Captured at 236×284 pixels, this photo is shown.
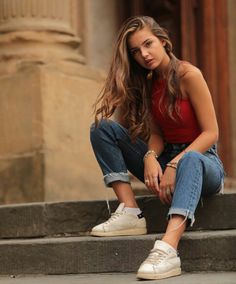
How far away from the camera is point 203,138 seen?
14.0 feet

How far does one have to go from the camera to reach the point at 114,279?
13.4 feet

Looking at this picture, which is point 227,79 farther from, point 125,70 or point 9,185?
point 125,70

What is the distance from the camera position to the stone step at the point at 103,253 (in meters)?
4.16

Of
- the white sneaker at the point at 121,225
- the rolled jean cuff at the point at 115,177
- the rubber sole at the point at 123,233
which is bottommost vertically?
the rubber sole at the point at 123,233

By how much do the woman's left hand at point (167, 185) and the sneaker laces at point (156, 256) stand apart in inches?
14.2

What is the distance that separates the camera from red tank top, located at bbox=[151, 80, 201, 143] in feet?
14.4

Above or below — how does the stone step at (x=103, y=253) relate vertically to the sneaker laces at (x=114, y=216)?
below

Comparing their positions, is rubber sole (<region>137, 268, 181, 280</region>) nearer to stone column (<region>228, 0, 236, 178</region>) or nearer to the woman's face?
the woman's face

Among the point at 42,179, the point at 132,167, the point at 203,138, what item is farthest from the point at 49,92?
the point at 203,138

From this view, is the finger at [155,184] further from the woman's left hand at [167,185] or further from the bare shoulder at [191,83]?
the bare shoulder at [191,83]

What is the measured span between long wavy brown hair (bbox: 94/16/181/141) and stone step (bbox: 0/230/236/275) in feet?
1.93

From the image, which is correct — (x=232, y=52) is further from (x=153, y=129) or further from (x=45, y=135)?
(x=153, y=129)

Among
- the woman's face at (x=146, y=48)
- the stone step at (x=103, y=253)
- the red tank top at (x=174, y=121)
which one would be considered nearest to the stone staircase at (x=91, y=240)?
the stone step at (x=103, y=253)

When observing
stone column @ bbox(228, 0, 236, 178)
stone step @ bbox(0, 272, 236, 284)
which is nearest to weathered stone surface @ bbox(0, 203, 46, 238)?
stone step @ bbox(0, 272, 236, 284)
